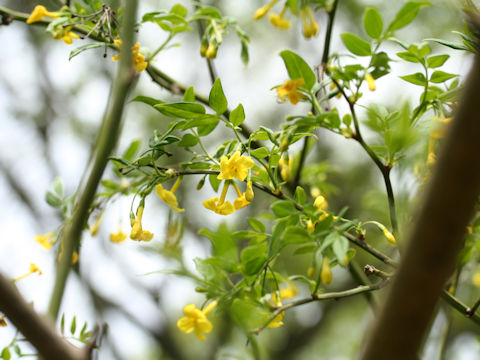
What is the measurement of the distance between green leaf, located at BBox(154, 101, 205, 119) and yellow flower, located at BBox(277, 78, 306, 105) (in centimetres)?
9

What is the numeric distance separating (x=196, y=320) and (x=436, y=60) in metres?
0.34

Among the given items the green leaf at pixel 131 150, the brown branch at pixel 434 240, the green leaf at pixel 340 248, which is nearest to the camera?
the brown branch at pixel 434 240

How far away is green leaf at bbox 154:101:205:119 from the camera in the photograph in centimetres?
42

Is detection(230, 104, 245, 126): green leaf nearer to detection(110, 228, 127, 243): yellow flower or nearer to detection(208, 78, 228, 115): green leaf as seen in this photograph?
detection(208, 78, 228, 115): green leaf

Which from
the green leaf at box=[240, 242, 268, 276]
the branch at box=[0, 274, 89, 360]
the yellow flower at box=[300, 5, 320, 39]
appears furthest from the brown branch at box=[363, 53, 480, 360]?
the yellow flower at box=[300, 5, 320, 39]

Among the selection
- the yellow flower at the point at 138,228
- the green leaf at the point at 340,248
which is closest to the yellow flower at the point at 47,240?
the yellow flower at the point at 138,228

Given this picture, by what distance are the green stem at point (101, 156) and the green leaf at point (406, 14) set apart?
32 cm

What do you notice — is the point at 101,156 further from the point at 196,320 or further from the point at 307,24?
the point at 307,24

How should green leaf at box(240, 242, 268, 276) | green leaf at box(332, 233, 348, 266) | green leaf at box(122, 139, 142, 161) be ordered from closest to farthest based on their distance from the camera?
1. green leaf at box(332, 233, 348, 266)
2. green leaf at box(240, 242, 268, 276)
3. green leaf at box(122, 139, 142, 161)

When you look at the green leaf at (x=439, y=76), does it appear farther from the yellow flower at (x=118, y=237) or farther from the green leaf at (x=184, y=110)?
the yellow flower at (x=118, y=237)

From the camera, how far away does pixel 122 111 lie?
0.24 metres

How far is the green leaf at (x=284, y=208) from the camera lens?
0.41 metres

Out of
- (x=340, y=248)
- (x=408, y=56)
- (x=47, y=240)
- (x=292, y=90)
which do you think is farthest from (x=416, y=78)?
(x=47, y=240)

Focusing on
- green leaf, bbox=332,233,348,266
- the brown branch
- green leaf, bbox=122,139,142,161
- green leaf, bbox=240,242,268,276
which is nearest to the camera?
the brown branch
